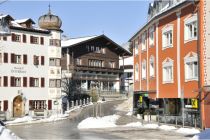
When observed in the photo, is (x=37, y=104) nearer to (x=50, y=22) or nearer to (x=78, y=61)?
(x=50, y=22)

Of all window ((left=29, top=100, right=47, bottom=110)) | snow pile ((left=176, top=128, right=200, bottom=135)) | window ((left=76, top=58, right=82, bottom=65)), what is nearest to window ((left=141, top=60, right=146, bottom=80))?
snow pile ((left=176, top=128, right=200, bottom=135))

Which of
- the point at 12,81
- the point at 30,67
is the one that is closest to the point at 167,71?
the point at 12,81

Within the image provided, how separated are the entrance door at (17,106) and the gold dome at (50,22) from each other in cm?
1124

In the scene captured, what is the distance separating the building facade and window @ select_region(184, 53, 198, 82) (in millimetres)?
45424

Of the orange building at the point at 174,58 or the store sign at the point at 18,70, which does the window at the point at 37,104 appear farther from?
the orange building at the point at 174,58

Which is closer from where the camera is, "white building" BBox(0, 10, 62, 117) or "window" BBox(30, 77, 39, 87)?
"white building" BBox(0, 10, 62, 117)

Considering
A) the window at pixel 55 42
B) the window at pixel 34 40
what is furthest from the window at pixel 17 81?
the window at pixel 55 42

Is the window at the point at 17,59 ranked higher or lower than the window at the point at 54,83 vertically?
higher

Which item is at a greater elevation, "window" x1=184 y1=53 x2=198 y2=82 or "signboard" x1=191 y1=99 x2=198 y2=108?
"window" x1=184 y1=53 x2=198 y2=82

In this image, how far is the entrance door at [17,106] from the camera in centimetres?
5734

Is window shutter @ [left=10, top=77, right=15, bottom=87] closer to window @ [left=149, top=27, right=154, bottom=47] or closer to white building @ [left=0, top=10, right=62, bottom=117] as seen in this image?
white building @ [left=0, top=10, right=62, bottom=117]

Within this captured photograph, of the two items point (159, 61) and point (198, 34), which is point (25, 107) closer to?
point (159, 61)

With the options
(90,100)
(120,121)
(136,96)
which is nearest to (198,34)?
(120,121)

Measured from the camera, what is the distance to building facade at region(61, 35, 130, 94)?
8094 centimetres
